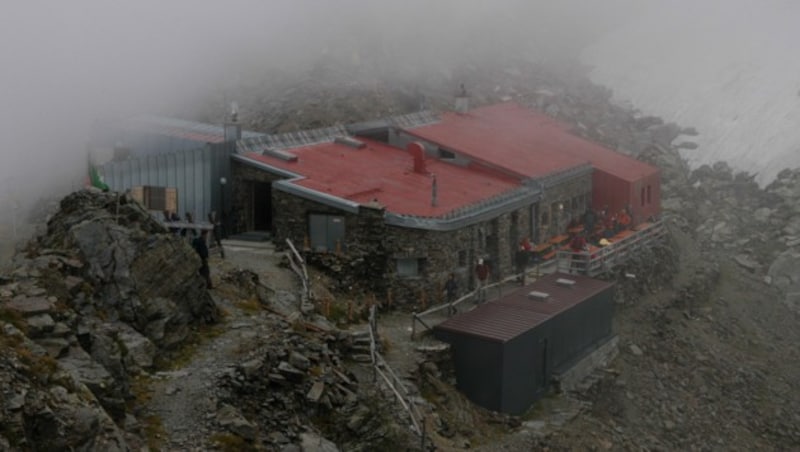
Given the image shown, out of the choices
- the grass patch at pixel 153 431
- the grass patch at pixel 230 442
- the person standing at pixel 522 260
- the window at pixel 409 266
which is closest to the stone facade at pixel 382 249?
the window at pixel 409 266

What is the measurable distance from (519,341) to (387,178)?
10.2 m

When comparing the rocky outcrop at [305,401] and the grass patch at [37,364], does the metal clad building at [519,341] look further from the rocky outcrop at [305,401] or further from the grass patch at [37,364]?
the grass patch at [37,364]

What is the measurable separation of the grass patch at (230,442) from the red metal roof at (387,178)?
15.0 meters

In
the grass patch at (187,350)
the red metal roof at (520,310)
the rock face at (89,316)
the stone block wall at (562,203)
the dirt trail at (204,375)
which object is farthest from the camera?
the stone block wall at (562,203)

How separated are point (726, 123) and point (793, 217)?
12624 mm

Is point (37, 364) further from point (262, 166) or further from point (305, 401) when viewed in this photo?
point (262, 166)

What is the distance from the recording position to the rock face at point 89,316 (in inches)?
659

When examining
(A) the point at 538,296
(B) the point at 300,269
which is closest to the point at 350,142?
(B) the point at 300,269

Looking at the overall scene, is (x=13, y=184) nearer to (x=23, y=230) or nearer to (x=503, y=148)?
(x=23, y=230)

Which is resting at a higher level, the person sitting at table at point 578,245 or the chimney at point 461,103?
the chimney at point 461,103

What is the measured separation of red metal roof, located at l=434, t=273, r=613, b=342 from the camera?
3070cm

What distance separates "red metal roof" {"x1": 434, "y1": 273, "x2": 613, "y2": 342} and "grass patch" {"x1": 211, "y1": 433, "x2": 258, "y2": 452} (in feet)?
38.0

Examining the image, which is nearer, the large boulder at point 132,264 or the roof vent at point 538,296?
the large boulder at point 132,264

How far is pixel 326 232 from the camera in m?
34.7
